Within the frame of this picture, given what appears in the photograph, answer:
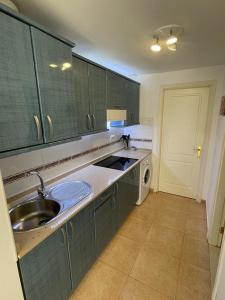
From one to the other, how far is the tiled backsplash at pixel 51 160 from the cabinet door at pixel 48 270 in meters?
0.61

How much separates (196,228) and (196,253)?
0.48m

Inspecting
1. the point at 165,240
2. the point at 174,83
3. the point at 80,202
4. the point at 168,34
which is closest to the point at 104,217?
the point at 80,202

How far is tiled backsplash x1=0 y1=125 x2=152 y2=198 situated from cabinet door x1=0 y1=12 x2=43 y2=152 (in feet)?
1.51

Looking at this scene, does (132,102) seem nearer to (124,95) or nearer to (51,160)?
(124,95)

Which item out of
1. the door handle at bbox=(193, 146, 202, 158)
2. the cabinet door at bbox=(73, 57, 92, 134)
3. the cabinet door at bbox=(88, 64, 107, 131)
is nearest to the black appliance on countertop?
the cabinet door at bbox=(88, 64, 107, 131)

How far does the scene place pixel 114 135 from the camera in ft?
10.3

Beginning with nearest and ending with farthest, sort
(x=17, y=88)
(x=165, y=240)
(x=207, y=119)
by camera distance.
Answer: (x=17, y=88) < (x=165, y=240) < (x=207, y=119)

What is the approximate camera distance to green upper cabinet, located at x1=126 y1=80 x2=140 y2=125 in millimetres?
2756

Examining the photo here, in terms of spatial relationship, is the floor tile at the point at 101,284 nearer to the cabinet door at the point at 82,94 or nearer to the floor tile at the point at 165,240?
the floor tile at the point at 165,240

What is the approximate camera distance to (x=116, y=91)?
235 centimetres

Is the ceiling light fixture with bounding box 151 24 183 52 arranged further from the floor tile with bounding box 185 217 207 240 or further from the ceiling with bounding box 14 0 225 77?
the floor tile with bounding box 185 217 207 240

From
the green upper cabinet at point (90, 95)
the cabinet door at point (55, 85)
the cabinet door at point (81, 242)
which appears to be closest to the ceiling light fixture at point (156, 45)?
the green upper cabinet at point (90, 95)

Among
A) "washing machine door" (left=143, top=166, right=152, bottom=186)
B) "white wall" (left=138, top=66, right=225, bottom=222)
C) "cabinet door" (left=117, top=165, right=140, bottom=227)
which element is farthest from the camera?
"washing machine door" (left=143, top=166, right=152, bottom=186)

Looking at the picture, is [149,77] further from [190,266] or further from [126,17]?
[190,266]
